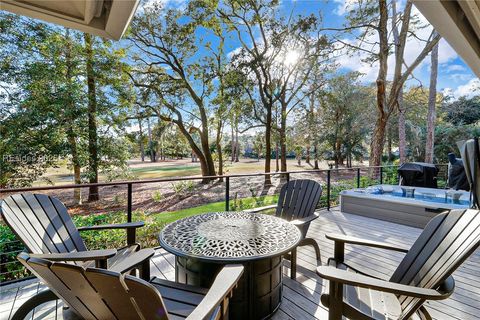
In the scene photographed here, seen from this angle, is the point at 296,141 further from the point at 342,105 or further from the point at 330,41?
the point at 330,41

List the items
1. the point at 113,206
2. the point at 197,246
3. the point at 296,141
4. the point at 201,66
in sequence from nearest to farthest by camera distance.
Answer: the point at 197,246 < the point at 113,206 < the point at 201,66 < the point at 296,141

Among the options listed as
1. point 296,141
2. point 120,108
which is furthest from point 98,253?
point 296,141

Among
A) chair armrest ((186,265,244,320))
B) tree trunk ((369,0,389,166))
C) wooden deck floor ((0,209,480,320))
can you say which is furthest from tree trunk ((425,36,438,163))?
chair armrest ((186,265,244,320))

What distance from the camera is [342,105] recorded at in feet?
50.7

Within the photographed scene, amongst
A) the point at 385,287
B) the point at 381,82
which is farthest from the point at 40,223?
the point at 381,82

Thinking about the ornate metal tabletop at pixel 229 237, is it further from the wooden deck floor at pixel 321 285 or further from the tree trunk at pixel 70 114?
the tree trunk at pixel 70 114

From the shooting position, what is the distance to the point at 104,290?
91 centimetres

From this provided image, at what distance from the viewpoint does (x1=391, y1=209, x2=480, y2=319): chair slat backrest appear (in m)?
1.25

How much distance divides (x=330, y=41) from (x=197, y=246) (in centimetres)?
1062

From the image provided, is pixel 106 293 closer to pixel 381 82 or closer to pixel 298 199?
pixel 298 199

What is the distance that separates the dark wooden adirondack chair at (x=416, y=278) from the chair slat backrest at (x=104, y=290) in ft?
2.87

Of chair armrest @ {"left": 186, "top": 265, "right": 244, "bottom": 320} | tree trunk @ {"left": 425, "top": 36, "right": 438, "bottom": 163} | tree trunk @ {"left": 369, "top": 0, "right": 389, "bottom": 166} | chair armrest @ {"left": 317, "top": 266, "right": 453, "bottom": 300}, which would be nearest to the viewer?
chair armrest @ {"left": 186, "top": 265, "right": 244, "bottom": 320}

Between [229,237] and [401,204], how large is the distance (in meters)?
3.85

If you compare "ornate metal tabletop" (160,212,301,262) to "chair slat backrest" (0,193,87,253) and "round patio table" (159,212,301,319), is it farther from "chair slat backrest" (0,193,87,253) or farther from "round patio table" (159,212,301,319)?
"chair slat backrest" (0,193,87,253)
